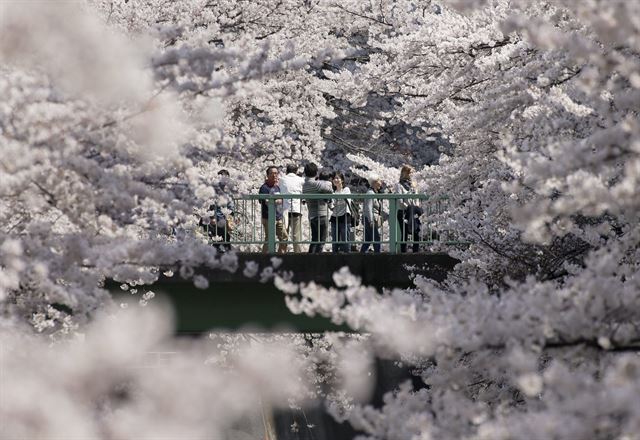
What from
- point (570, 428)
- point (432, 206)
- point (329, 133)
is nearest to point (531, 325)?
point (570, 428)

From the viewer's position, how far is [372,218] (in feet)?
60.1

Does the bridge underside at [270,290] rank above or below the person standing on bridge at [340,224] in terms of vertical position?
below

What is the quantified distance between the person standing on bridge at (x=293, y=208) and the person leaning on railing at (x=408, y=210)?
1367mm

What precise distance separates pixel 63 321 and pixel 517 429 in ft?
21.7

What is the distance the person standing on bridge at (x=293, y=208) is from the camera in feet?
60.3

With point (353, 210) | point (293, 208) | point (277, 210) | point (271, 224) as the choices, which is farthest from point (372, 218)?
point (271, 224)

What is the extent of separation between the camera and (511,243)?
13.9 meters

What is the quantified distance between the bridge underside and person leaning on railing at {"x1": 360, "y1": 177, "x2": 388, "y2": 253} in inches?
22.1

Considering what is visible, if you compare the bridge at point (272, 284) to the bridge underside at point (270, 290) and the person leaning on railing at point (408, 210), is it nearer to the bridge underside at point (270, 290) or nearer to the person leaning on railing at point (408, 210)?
the bridge underside at point (270, 290)

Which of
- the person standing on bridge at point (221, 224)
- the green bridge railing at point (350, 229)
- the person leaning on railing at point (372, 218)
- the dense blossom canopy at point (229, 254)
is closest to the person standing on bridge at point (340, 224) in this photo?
the green bridge railing at point (350, 229)

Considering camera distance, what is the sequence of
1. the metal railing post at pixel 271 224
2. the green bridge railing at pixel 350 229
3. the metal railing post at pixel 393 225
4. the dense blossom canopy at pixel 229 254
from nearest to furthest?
the dense blossom canopy at pixel 229 254, the green bridge railing at pixel 350 229, the metal railing post at pixel 271 224, the metal railing post at pixel 393 225

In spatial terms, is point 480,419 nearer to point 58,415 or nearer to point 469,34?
point 58,415

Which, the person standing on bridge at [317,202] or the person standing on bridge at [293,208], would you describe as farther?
the person standing on bridge at [293,208]

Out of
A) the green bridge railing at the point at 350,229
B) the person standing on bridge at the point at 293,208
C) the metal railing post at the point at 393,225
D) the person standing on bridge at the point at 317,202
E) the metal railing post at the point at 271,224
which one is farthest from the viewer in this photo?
the person standing on bridge at the point at 293,208
